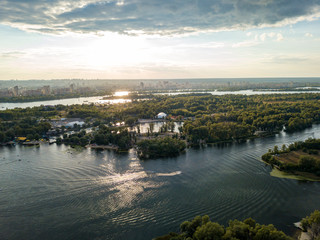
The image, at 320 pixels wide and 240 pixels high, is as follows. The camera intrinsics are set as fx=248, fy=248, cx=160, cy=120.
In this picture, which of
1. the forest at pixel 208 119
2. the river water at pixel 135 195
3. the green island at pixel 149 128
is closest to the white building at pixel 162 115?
the green island at pixel 149 128

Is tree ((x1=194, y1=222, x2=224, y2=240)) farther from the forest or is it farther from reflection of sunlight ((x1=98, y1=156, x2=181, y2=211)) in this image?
the forest

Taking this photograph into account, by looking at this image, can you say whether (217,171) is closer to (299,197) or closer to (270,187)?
(270,187)

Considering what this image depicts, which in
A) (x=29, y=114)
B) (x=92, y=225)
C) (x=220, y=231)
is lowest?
(x=92, y=225)

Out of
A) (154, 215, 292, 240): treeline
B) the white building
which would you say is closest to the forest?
the white building

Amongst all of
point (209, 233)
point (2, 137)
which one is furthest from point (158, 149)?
point (2, 137)

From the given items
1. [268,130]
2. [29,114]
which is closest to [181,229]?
[268,130]

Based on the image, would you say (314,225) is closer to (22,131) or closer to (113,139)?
(113,139)

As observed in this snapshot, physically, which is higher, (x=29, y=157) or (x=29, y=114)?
(x=29, y=114)

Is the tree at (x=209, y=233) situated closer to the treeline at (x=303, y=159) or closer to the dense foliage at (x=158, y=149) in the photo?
the treeline at (x=303, y=159)
